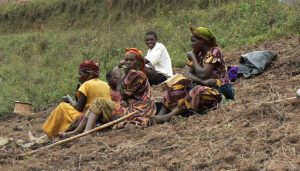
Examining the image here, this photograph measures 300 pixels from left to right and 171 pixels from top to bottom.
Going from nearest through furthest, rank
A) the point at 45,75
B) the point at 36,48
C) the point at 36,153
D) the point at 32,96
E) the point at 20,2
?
1. the point at 36,153
2. the point at 32,96
3. the point at 45,75
4. the point at 36,48
5. the point at 20,2

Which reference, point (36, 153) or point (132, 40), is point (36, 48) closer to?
point (132, 40)

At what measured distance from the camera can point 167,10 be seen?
1805 cm

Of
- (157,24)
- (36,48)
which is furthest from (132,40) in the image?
(36,48)

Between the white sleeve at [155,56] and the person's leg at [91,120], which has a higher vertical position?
the white sleeve at [155,56]

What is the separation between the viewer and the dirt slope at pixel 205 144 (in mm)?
4004

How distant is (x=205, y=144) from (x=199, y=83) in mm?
1564

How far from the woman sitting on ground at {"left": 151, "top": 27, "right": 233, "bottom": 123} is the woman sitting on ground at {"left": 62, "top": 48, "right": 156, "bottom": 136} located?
0.54ft

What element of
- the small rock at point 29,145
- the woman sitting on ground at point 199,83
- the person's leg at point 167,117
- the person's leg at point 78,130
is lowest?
the small rock at point 29,145

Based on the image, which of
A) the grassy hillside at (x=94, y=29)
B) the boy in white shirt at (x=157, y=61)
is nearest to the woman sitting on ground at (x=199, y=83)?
the boy in white shirt at (x=157, y=61)

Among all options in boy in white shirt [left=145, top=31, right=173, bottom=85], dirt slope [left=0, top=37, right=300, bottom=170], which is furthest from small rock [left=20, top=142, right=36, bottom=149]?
boy in white shirt [left=145, top=31, right=173, bottom=85]

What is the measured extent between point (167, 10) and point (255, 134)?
549 inches

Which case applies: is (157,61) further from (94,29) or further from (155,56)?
(94,29)

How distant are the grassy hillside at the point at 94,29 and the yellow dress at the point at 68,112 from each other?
4240 millimetres

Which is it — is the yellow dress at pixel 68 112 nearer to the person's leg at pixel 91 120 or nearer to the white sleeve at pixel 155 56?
the person's leg at pixel 91 120
